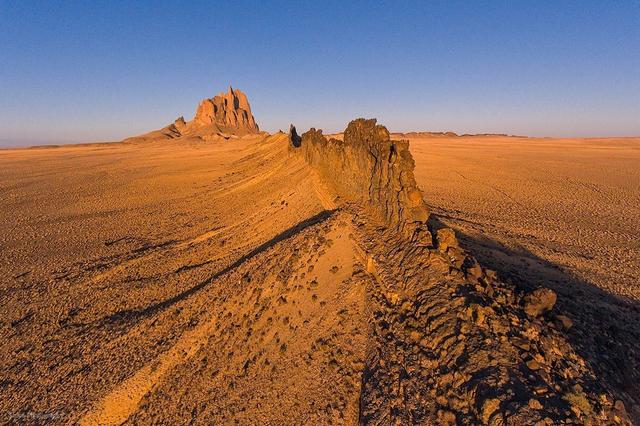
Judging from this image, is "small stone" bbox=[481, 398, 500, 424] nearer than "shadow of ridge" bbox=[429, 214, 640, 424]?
Yes

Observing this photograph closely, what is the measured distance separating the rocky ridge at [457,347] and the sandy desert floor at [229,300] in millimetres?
418

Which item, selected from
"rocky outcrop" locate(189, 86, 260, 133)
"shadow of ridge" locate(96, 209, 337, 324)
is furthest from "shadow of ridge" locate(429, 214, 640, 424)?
"rocky outcrop" locate(189, 86, 260, 133)

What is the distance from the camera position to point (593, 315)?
611 centimetres

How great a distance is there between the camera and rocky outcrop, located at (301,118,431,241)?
6.61 meters

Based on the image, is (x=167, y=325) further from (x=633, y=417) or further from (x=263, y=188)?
(x=263, y=188)

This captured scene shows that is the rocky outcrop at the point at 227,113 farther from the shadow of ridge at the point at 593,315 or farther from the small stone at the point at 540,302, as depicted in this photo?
the small stone at the point at 540,302

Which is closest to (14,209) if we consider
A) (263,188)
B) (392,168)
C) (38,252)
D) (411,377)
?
(38,252)

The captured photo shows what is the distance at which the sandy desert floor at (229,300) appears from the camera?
5.14 m

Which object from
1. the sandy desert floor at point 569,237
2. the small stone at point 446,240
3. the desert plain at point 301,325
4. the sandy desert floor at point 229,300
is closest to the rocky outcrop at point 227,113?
the sandy desert floor at point 569,237

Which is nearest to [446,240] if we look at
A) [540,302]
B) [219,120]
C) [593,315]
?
[540,302]

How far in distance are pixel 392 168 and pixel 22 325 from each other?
914cm

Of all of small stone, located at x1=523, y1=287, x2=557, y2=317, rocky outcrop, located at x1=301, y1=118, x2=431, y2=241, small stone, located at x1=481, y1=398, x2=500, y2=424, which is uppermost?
rocky outcrop, located at x1=301, y1=118, x2=431, y2=241

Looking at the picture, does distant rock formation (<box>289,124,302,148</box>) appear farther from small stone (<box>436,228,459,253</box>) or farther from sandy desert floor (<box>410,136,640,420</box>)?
small stone (<box>436,228,459,253</box>)

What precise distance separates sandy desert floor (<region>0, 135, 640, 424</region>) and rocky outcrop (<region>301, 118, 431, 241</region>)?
94 cm
